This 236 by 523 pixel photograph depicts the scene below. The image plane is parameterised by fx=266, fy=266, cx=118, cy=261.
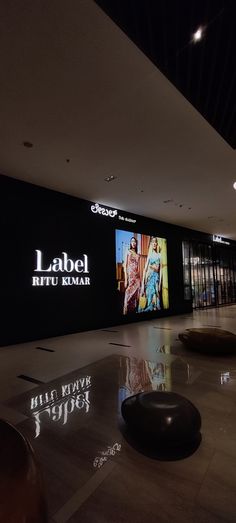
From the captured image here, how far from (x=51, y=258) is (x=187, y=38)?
529cm

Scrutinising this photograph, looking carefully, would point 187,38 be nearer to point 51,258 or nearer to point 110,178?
point 110,178

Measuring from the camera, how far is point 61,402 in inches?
119

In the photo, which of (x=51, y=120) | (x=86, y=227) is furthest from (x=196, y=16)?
(x=86, y=227)

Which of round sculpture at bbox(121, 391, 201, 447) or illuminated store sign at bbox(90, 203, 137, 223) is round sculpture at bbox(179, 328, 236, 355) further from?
illuminated store sign at bbox(90, 203, 137, 223)

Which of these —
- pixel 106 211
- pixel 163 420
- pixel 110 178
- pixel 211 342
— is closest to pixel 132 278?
pixel 106 211

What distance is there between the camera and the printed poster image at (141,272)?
28.1ft

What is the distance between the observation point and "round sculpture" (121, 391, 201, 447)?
209cm

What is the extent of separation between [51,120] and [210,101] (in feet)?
7.08

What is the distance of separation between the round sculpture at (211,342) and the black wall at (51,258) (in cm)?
332

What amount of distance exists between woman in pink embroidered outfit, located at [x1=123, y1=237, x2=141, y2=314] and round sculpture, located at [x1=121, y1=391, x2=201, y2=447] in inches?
245

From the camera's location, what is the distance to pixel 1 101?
339 cm

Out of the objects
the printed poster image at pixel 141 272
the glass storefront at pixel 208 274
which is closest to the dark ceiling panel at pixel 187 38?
the printed poster image at pixel 141 272

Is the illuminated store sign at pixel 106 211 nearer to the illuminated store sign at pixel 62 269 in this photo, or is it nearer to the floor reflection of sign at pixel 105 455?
the illuminated store sign at pixel 62 269

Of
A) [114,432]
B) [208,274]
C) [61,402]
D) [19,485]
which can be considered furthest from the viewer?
[208,274]
